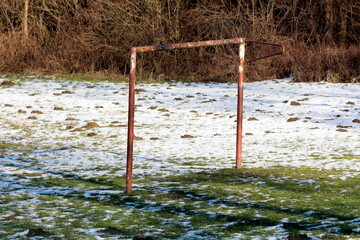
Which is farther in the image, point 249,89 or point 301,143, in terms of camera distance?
point 249,89

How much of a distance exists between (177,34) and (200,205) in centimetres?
1972

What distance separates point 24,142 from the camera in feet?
37.3

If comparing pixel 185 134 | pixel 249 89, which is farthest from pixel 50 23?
pixel 185 134

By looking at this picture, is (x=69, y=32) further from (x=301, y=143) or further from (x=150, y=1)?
(x=301, y=143)

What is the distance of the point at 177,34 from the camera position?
2534cm

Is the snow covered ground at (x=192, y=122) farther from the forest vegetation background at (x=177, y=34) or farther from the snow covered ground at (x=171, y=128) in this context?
the forest vegetation background at (x=177, y=34)

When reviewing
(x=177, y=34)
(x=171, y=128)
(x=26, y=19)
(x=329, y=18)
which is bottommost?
(x=171, y=128)

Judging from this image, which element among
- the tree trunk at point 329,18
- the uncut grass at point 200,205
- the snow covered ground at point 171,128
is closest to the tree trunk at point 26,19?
the snow covered ground at point 171,128

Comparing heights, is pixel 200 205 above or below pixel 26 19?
below

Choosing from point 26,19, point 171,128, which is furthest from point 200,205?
point 26,19

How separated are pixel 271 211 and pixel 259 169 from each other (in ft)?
8.77

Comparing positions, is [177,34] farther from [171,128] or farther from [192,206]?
[192,206]

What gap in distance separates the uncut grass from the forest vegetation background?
50.3 ft

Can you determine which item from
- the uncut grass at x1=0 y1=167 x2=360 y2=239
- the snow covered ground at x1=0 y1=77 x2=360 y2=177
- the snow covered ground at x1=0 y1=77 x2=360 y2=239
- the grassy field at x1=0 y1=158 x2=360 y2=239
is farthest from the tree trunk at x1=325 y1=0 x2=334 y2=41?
the uncut grass at x1=0 y1=167 x2=360 y2=239
